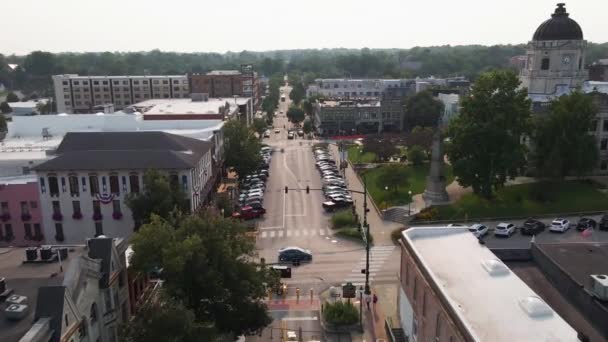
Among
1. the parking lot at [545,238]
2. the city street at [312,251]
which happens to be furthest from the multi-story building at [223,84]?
the parking lot at [545,238]

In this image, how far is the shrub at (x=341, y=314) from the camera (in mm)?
31812

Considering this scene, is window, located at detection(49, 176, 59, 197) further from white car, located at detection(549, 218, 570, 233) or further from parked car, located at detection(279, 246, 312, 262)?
white car, located at detection(549, 218, 570, 233)

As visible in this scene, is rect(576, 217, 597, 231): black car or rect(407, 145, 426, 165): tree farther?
rect(407, 145, 426, 165): tree

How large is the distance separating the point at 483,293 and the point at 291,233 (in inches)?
1119

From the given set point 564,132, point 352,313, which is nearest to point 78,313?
point 352,313

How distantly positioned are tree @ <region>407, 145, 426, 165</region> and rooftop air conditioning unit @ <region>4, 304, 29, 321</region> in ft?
191

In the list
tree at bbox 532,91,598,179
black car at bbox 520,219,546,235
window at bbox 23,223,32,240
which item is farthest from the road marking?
tree at bbox 532,91,598,179

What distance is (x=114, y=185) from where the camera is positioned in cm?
4847

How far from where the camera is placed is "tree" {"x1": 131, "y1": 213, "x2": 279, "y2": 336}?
26.3 meters

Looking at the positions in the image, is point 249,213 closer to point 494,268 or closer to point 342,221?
point 342,221

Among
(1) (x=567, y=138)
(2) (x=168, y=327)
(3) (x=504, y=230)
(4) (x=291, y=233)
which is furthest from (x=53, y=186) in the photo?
(1) (x=567, y=138)

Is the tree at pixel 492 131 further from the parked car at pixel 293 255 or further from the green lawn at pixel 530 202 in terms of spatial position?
the parked car at pixel 293 255

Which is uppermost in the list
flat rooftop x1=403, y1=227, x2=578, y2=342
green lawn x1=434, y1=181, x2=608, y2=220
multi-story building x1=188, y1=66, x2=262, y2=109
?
multi-story building x1=188, y1=66, x2=262, y2=109

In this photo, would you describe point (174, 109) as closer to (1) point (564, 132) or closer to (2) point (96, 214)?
(2) point (96, 214)
